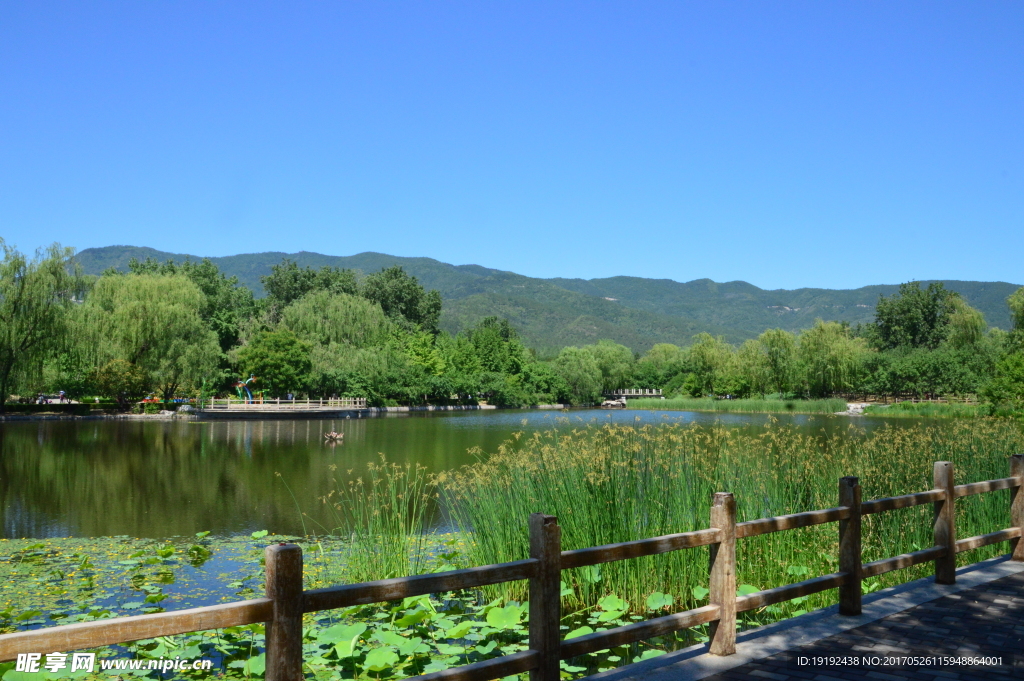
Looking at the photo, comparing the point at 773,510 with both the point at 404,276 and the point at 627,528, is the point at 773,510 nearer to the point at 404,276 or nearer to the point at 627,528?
the point at 627,528

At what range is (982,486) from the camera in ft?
19.0

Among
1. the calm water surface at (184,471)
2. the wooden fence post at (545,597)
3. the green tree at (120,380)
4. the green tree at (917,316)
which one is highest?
the green tree at (917,316)

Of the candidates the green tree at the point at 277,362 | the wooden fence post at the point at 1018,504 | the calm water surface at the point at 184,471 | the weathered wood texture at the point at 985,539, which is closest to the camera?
the weathered wood texture at the point at 985,539

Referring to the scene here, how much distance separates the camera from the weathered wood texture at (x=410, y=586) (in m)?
2.92

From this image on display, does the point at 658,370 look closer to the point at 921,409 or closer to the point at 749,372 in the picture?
the point at 749,372

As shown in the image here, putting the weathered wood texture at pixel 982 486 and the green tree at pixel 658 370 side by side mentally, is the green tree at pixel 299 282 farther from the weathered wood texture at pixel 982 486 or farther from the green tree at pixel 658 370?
the weathered wood texture at pixel 982 486

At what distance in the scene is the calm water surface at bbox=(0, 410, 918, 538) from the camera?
12.0 m

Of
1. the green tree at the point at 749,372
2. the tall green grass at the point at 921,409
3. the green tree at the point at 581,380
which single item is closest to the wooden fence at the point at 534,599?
the tall green grass at the point at 921,409

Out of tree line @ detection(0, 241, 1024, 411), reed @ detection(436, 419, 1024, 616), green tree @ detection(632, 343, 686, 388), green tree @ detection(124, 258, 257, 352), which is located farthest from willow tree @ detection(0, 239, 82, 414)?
Answer: green tree @ detection(632, 343, 686, 388)

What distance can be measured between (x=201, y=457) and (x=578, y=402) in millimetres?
54811

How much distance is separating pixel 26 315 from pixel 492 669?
3598cm

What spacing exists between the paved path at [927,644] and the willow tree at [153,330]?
1510 inches

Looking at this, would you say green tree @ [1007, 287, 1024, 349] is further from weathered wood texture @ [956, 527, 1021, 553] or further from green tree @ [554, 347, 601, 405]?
weathered wood texture @ [956, 527, 1021, 553]

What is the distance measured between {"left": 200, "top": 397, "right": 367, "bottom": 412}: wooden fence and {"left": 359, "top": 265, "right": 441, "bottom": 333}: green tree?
86.8 ft
